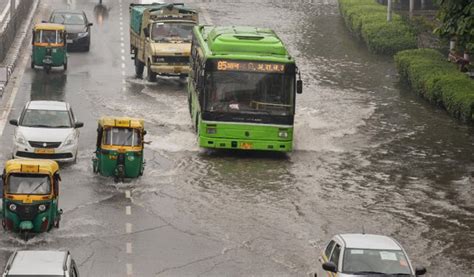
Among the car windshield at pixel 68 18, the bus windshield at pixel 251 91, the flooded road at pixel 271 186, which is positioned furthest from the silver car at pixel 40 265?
the car windshield at pixel 68 18

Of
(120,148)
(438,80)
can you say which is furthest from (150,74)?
(120,148)

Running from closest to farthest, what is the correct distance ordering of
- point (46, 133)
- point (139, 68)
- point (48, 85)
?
point (46, 133)
point (48, 85)
point (139, 68)

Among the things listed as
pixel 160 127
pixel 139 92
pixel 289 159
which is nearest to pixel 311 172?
pixel 289 159

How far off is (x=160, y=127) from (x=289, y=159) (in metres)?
5.89

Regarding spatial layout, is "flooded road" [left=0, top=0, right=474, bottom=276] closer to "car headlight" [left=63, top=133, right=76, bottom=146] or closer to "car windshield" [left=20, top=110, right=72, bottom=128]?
"car headlight" [left=63, top=133, right=76, bottom=146]

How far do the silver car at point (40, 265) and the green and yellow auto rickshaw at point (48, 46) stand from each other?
30.8m

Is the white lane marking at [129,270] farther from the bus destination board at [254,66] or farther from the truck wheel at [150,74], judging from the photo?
the truck wheel at [150,74]

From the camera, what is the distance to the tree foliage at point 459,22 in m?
38.4

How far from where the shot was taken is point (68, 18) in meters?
59.7

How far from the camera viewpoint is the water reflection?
48500 mm

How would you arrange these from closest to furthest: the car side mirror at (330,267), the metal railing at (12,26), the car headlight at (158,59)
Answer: the car side mirror at (330,267), the car headlight at (158,59), the metal railing at (12,26)

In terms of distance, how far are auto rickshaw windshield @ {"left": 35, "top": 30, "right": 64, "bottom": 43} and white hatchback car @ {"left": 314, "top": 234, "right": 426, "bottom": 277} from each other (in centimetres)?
3063

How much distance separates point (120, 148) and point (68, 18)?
2556 cm

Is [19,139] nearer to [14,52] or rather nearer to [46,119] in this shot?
[46,119]
